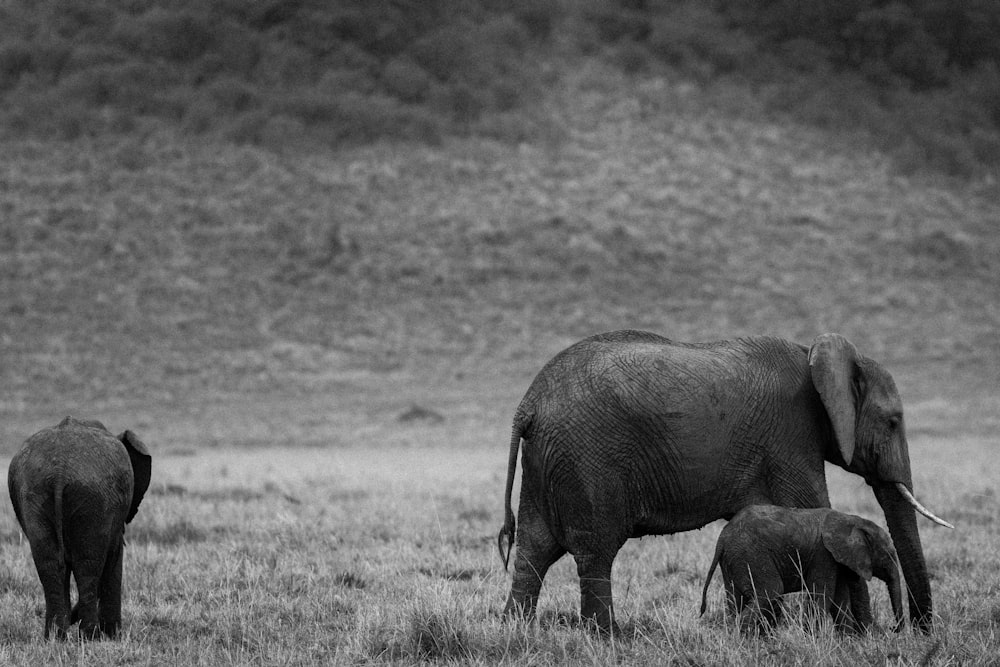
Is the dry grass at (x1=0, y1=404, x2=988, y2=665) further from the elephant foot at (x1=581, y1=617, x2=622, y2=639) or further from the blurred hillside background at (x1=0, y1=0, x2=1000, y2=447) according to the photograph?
the blurred hillside background at (x1=0, y1=0, x2=1000, y2=447)

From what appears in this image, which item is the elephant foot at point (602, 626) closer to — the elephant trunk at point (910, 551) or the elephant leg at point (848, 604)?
the elephant leg at point (848, 604)

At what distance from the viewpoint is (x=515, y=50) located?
4900 centimetres

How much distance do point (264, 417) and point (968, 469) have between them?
1489 centimetres

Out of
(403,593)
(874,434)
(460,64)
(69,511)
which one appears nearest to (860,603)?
(874,434)

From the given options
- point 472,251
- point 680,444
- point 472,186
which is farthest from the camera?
point 472,186

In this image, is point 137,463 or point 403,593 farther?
point 403,593

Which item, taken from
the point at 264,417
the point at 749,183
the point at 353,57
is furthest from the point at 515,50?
the point at 264,417

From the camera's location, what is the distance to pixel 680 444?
7414mm

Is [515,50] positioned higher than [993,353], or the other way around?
[515,50]

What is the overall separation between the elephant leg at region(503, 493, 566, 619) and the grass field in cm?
21

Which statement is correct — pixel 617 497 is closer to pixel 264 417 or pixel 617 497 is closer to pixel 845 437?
pixel 845 437

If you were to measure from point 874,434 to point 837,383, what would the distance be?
49 centimetres

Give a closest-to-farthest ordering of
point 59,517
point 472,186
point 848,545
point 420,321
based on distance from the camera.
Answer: point 59,517, point 848,545, point 420,321, point 472,186

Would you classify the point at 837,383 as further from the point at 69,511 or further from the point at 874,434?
the point at 69,511
